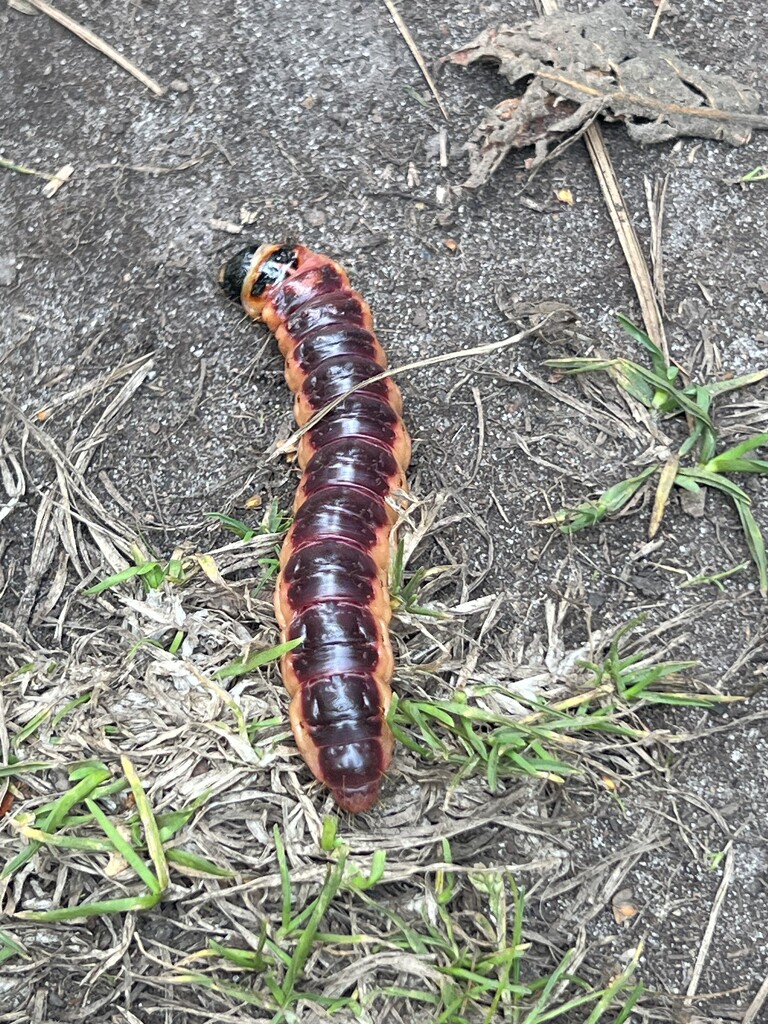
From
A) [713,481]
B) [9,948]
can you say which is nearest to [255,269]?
[713,481]

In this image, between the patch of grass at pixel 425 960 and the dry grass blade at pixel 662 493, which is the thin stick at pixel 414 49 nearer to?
the dry grass blade at pixel 662 493

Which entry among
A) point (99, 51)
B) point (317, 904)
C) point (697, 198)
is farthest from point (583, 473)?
point (99, 51)

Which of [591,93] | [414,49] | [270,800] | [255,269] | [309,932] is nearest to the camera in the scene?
[309,932]

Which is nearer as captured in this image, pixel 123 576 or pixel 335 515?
pixel 335 515

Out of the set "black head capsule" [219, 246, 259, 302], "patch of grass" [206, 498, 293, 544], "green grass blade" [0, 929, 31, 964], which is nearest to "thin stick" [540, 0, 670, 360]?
"black head capsule" [219, 246, 259, 302]

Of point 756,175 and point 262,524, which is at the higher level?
point 756,175

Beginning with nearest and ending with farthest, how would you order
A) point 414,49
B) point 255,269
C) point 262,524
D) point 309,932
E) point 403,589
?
point 309,932
point 403,589
point 262,524
point 255,269
point 414,49

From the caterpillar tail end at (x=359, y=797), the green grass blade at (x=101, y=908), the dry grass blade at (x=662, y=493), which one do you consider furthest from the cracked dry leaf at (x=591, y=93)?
the green grass blade at (x=101, y=908)

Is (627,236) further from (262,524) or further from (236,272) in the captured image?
(262,524)
